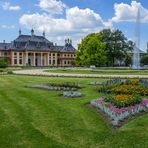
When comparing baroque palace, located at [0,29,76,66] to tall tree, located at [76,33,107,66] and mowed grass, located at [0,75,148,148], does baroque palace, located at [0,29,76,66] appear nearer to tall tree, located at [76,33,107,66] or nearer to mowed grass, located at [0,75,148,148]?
tall tree, located at [76,33,107,66]

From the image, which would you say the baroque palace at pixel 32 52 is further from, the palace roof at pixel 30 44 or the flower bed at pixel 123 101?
the flower bed at pixel 123 101

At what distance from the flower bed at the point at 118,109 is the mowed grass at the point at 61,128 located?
1.36 feet

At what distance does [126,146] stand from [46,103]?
7.12 m

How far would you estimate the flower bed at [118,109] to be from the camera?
12328mm

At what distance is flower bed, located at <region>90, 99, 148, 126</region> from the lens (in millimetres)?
12328

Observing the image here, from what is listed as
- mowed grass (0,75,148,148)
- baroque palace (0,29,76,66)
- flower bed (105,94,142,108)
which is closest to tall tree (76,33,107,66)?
baroque palace (0,29,76,66)

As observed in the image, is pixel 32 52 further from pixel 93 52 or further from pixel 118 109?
pixel 118 109

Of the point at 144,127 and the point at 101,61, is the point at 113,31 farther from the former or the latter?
the point at 144,127

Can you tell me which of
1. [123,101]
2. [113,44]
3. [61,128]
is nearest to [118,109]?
[123,101]

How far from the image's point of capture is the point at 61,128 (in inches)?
448

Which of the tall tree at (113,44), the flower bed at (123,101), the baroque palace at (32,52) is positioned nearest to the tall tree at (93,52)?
the tall tree at (113,44)

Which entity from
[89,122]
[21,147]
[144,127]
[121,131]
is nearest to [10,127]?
[21,147]

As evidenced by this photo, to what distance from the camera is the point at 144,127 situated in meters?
11.6

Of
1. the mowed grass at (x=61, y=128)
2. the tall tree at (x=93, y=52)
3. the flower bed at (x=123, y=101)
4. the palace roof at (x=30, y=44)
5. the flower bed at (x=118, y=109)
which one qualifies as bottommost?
the mowed grass at (x=61, y=128)
